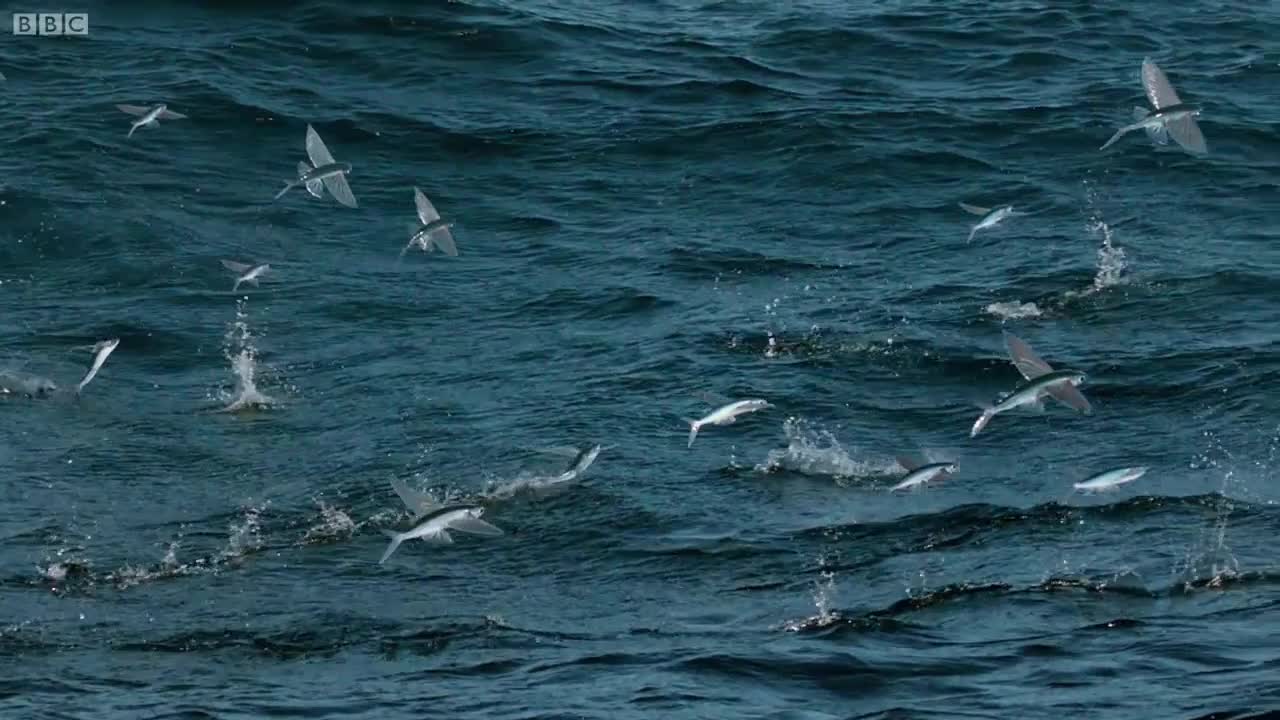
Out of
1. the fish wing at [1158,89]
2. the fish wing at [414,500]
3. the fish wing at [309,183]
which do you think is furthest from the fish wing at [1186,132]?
the fish wing at [309,183]

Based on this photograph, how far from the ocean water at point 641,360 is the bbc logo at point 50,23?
10.9 inches

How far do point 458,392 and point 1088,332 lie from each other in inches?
192

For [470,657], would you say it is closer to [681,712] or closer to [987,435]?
[681,712]

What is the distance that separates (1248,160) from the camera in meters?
20.8

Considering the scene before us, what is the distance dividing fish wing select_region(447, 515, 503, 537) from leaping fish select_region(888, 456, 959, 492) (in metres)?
Answer: 2.44

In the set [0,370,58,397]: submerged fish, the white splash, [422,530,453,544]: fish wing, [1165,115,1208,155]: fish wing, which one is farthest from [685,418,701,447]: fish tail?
[0,370,58,397]: submerged fish

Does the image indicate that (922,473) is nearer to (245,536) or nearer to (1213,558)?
(1213,558)

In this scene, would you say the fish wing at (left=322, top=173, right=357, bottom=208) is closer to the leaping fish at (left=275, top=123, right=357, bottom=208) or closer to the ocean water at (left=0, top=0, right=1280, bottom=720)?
the leaping fish at (left=275, top=123, right=357, bottom=208)

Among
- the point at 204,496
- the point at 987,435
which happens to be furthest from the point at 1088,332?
the point at 204,496

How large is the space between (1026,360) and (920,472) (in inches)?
45.2

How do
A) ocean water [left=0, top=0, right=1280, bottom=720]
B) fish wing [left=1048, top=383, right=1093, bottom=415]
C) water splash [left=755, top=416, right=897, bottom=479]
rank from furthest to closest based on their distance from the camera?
water splash [left=755, top=416, right=897, bottom=479] < fish wing [left=1048, top=383, right=1093, bottom=415] < ocean water [left=0, top=0, right=1280, bottom=720]

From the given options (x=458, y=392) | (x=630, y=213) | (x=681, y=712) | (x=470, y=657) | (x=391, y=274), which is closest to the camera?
(x=681, y=712)

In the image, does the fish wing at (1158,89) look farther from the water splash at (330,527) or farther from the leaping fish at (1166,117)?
the water splash at (330,527)

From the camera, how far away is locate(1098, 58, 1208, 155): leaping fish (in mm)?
15547
